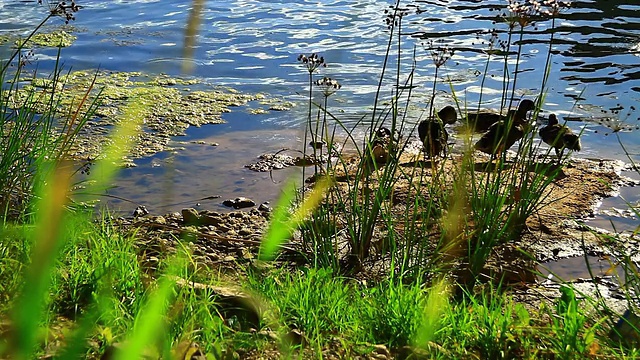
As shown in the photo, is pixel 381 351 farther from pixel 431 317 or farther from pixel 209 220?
pixel 209 220

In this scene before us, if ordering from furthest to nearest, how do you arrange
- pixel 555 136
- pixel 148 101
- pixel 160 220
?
pixel 148 101
pixel 555 136
pixel 160 220

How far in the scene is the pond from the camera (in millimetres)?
5059

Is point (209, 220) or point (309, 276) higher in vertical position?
point (309, 276)

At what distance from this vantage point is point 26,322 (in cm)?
214

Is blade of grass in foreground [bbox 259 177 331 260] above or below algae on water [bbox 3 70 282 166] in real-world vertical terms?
above

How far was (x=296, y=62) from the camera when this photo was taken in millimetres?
7297

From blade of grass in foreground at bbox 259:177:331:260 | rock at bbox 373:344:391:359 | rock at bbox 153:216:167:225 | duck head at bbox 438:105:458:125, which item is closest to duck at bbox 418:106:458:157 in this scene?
duck head at bbox 438:105:458:125

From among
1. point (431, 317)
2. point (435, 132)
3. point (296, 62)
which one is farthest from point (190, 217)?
point (296, 62)

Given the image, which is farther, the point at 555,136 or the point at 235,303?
the point at 555,136

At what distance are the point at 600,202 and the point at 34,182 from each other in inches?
116

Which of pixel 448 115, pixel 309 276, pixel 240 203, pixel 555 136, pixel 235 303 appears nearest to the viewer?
pixel 235 303

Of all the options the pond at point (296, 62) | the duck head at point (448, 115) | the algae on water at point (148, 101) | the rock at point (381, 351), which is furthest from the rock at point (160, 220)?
the duck head at point (448, 115)

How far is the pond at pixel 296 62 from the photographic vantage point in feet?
16.6

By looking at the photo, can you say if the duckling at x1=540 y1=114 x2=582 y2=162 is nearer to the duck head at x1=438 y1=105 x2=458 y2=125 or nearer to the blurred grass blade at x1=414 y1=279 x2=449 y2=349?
the duck head at x1=438 y1=105 x2=458 y2=125
